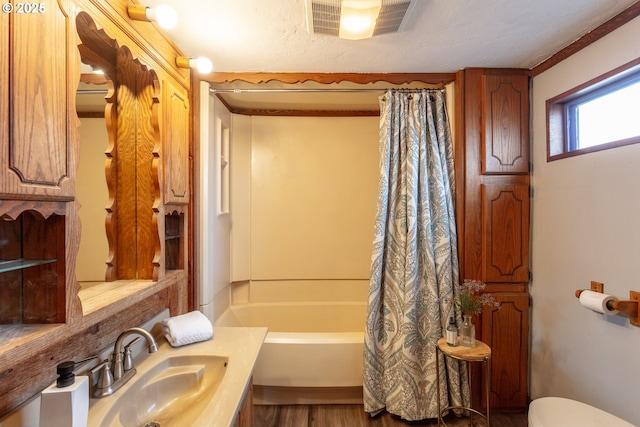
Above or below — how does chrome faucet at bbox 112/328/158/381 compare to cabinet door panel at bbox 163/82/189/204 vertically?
below

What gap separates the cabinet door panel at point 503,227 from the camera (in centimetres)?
193

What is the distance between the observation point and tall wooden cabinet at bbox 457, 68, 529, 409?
192 cm

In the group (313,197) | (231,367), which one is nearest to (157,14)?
(231,367)

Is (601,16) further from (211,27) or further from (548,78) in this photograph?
(211,27)

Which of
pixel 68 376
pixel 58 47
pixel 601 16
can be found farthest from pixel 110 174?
pixel 601 16

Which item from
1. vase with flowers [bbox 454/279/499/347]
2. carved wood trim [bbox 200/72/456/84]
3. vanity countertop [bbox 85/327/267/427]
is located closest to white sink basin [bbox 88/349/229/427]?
vanity countertop [bbox 85/327/267/427]

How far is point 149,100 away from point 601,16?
7.34ft

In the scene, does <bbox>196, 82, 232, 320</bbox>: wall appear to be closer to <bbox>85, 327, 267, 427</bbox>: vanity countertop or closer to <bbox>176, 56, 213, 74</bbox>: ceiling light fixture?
<bbox>176, 56, 213, 74</bbox>: ceiling light fixture

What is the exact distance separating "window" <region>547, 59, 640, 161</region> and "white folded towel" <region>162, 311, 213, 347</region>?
7.34ft

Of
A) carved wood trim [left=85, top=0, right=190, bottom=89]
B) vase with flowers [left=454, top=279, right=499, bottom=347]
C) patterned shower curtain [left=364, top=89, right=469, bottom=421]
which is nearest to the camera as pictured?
carved wood trim [left=85, top=0, right=190, bottom=89]

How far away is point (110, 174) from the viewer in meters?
1.29

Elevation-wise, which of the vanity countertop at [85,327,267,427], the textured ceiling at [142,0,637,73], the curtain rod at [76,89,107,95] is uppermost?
the textured ceiling at [142,0,637,73]

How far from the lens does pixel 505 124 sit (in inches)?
75.7
